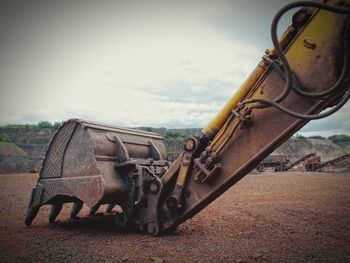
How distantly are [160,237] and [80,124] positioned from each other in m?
1.83

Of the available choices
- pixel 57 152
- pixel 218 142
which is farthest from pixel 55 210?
pixel 218 142

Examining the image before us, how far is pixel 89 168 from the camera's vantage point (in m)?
3.98

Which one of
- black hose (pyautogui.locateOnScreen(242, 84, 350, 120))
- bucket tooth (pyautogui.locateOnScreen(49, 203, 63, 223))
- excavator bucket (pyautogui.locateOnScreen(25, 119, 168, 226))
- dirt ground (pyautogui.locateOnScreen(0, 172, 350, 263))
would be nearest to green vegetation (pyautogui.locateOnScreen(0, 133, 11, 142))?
dirt ground (pyautogui.locateOnScreen(0, 172, 350, 263))

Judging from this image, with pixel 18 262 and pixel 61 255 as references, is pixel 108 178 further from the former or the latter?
pixel 18 262

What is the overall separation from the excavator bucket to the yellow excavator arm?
0.01m

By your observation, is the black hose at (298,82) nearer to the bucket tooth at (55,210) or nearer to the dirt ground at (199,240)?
the dirt ground at (199,240)

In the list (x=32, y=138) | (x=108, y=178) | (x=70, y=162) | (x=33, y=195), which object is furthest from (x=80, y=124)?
(x=32, y=138)

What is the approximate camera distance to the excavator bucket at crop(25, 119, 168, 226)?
12.8 ft

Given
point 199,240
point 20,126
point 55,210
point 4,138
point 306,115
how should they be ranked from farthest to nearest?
point 20,126
point 4,138
point 55,210
point 199,240
point 306,115

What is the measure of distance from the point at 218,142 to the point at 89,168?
1684 mm

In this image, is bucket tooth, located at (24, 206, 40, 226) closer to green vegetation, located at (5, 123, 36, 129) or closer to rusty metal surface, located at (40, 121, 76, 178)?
rusty metal surface, located at (40, 121, 76, 178)

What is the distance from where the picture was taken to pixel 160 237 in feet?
12.8

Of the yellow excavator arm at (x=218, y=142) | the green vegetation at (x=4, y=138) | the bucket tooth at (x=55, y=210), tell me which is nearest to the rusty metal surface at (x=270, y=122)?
the yellow excavator arm at (x=218, y=142)

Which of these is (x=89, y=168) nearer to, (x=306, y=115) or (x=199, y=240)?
(x=199, y=240)
